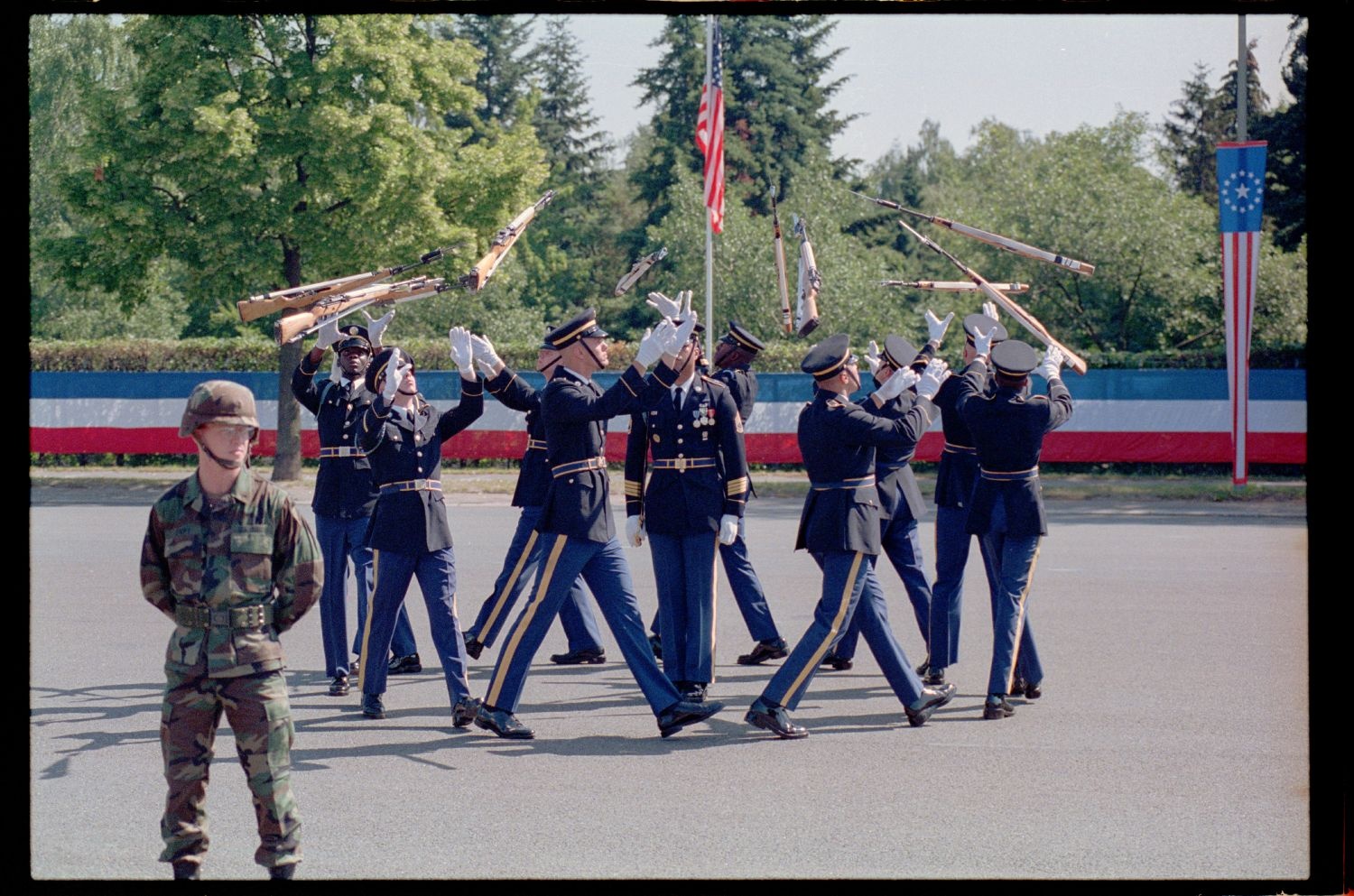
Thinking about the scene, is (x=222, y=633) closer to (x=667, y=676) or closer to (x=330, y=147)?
(x=667, y=676)

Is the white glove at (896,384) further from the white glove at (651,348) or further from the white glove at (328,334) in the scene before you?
the white glove at (328,334)

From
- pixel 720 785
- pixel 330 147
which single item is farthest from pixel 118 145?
pixel 720 785

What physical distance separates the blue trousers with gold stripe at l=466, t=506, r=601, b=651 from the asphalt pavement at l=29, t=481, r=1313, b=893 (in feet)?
0.88

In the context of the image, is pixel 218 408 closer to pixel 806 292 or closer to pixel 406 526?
pixel 406 526

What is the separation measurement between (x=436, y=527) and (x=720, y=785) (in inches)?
82.7

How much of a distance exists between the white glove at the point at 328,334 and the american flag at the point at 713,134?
39.1 ft

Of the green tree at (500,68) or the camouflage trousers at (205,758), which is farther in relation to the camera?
the green tree at (500,68)

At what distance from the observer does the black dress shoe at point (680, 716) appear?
7492 millimetres

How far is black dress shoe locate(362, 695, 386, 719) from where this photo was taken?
314 inches

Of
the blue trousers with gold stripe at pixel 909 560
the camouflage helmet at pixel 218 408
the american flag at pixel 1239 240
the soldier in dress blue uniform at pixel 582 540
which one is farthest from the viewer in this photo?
the american flag at pixel 1239 240

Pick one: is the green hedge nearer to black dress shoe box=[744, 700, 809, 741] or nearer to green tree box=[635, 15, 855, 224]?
green tree box=[635, 15, 855, 224]

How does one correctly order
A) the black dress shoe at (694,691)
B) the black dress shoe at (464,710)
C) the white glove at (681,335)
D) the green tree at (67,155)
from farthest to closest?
the green tree at (67,155) < the black dress shoe at (694,691) < the black dress shoe at (464,710) < the white glove at (681,335)

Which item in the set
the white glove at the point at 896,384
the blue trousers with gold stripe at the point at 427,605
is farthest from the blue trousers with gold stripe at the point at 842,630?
the blue trousers with gold stripe at the point at 427,605

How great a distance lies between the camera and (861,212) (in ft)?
149
